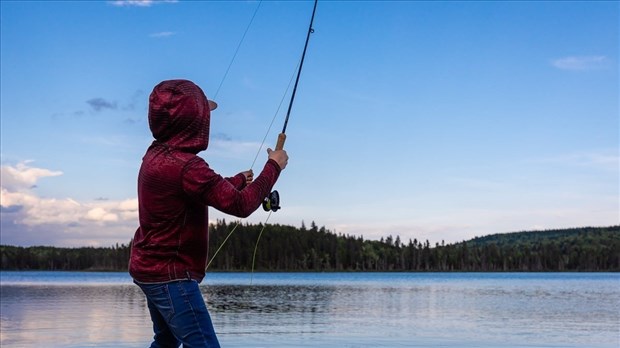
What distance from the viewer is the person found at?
3627mm

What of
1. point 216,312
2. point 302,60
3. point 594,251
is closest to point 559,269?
point 594,251

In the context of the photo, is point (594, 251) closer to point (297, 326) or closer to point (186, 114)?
point (297, 326)

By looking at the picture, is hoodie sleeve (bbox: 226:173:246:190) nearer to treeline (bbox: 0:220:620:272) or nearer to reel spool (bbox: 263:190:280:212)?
reel spool (bbox: 263:190:280:212)

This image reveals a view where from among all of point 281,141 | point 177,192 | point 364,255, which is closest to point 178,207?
point 177,192

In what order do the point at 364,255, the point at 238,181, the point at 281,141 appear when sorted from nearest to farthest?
the point at 238,181, the point at 281,141, the point at 364,255

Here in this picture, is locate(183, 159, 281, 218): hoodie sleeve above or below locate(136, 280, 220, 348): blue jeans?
above

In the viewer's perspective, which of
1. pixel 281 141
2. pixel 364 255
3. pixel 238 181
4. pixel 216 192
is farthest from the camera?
pixel 364 255

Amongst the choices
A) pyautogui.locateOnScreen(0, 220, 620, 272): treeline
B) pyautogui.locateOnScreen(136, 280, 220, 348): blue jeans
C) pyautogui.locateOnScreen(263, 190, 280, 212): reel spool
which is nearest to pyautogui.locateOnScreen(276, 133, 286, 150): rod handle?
pyautogui.locateOnScreen(263, 190, 280, 212): reel spool

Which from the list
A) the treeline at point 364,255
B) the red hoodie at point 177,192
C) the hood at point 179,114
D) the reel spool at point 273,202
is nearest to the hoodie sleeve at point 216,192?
the red hoodie at point 177,192

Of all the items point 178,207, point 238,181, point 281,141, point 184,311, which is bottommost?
point 184,311

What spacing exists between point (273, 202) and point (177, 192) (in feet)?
2.82

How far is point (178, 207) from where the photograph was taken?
3.66m

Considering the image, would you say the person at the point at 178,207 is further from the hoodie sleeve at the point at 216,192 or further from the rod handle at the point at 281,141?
the rod handle at the point at 281,141

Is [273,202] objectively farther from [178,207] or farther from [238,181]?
[178,207]
